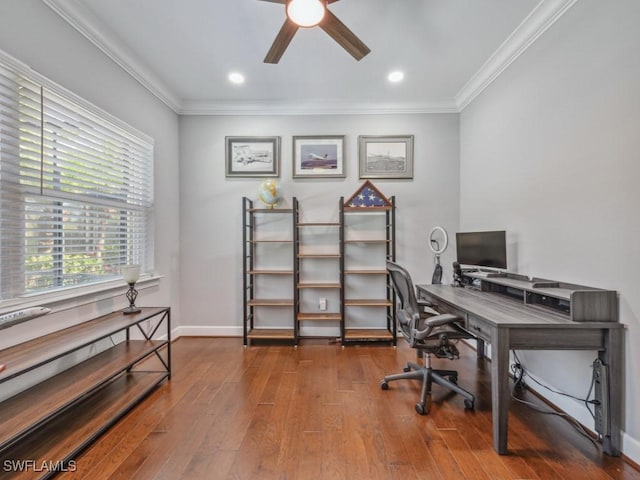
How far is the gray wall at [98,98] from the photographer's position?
170cm

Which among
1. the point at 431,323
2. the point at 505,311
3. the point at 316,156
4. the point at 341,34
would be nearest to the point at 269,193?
the point at 316,156

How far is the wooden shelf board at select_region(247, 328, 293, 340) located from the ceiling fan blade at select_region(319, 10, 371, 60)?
2743mm

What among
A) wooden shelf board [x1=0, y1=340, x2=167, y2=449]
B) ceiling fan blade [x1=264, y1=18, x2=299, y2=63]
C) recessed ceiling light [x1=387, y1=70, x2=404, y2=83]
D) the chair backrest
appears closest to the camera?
wooden shelf board [x1=0, y1=340, x2=167, y2=449]

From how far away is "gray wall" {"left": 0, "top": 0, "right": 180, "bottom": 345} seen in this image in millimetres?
1701

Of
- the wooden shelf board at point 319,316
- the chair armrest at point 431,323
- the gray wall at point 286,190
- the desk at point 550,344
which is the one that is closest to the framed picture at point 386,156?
the gray wall at point 286,190

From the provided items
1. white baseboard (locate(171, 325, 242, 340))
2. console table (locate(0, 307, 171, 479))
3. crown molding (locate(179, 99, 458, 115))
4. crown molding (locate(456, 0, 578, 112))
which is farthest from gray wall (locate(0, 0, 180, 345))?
crown molding (locate(456, 0, 578, 112))

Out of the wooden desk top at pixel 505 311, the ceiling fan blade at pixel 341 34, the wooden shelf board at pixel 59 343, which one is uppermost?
the ceiling fan blade at pixel 341 34

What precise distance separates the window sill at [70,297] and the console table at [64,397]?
0.16 metres

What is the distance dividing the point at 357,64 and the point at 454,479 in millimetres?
3115

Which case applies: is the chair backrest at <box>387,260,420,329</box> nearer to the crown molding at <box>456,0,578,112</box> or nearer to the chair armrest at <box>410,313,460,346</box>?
the chair armrest at <box>410,313,460,346</box>

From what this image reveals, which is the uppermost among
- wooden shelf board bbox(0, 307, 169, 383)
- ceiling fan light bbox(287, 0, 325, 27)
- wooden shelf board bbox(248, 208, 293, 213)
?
ceiling fan light bbox(287, 0, 325, 27)

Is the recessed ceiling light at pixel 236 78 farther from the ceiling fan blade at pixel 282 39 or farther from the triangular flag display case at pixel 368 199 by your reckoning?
the triangular flag display case at pixel 368 199

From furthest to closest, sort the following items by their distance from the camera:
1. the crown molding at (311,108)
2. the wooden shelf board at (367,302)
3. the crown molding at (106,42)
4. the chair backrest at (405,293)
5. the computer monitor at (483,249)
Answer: the crown molding at (311,108)
the wooden shelf board at (367,302)
the computer monitor at (483,249)
the chair backrest at (405,293)
the crown molding at (106,42)

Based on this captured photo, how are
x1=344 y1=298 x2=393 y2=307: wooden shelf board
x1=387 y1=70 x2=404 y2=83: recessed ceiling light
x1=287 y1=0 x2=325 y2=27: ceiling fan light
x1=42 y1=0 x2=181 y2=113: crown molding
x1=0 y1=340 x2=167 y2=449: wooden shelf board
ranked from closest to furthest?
x1=0 y1=340 x2=167 y2=449: wooden shelf board < x1=287 y1=0 x2=325 y2=27: ceiling fan light < x1=42 y1=0 x2=181 y2=113: crown molding < x1=387 y1=70 x2=404 y2=83: recessed ceiling light < x1=344 y1=298 x2=393 y2=307: wooden shelf board
